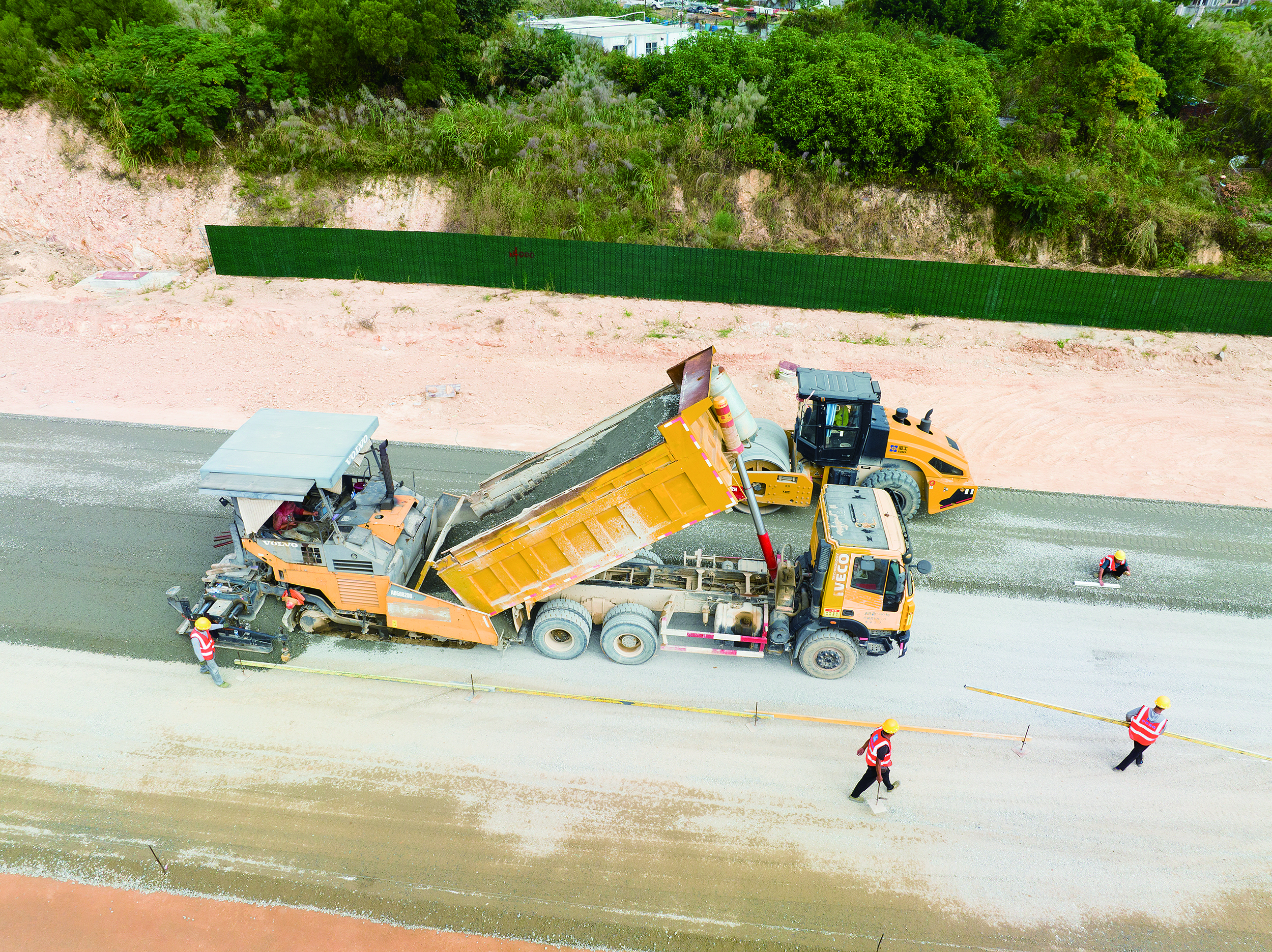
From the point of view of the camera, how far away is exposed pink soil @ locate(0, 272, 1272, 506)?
54.7ft

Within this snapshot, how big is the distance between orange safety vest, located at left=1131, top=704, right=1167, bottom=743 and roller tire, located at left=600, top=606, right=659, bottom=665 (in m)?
5.57

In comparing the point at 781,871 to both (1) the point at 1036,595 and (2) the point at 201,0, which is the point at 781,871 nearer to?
(1) the point at 1036,595

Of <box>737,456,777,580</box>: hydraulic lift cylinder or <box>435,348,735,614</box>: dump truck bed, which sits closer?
<box>435,348,735,614</box>: dump truck bed

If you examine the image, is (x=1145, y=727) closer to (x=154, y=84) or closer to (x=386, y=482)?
(x=386, y=482)

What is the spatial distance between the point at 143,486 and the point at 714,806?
1207 cm

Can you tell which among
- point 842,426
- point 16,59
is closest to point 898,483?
point 842,426

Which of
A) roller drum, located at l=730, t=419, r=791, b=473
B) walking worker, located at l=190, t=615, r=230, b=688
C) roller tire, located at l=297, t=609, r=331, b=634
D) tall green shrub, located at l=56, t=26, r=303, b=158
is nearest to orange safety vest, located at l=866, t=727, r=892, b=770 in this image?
roller drum, located at l=730, t=419, r=791, b=473

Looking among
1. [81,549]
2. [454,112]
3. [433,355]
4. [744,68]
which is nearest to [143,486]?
[81,549]

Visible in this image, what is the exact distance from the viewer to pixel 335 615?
10.3m

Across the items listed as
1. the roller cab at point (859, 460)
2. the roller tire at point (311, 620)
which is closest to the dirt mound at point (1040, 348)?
the roller cab at point (859, 460)

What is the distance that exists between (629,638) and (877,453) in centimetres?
590

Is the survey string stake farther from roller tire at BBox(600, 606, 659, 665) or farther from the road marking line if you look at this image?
roller tire at BBox(600, 606, 659, 665)

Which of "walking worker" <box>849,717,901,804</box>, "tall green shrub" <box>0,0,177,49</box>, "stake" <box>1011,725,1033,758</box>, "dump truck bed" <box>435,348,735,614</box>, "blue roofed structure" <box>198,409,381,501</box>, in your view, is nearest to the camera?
"walking worker" <box>849,717,901,804</box>

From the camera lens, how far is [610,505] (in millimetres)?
8914
